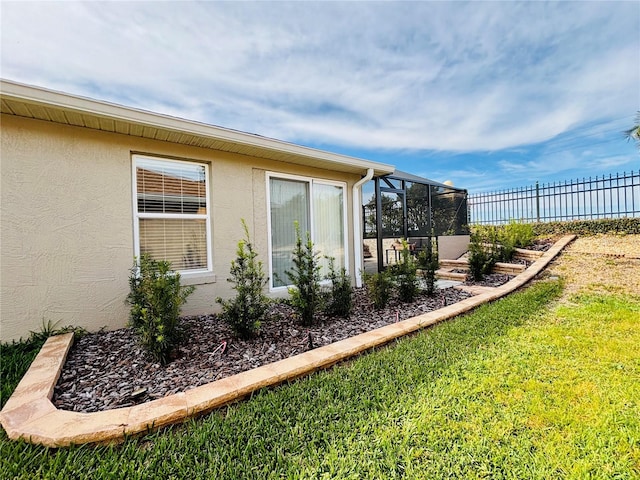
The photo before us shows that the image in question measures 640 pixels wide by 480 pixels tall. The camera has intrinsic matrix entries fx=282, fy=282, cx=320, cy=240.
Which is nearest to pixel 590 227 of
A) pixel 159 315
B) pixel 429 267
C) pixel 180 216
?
pixel 429 267

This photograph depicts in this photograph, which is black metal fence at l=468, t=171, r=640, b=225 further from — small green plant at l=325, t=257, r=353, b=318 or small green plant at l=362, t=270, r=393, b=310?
small green plant at l=325, t=257, r=353, b=318

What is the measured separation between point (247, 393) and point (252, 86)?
7944 millimetres

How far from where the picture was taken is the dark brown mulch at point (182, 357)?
2495mm

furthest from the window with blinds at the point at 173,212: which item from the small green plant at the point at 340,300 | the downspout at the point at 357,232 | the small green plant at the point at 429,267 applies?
the small green plant at the point at 429,267

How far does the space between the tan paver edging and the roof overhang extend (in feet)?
9.05

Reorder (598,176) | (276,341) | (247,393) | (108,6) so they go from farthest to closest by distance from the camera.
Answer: (598,176) → (108,6) → (276,341) → (247,393)

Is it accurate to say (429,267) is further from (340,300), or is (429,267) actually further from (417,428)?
(417,428)

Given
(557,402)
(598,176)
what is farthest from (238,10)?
(598,176)

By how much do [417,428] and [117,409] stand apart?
7.36 ft

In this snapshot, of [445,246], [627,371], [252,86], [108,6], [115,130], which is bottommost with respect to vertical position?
[627,371]

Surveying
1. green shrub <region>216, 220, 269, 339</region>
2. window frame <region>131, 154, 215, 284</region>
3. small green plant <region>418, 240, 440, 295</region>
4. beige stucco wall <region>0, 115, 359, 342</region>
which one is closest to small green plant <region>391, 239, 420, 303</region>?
small green plant <region>418, 240, 440, 295</region>

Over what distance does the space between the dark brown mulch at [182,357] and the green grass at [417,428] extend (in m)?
0.61

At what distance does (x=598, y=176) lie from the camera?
444 inches

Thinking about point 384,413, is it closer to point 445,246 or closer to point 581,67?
point 445,246
